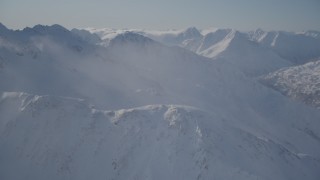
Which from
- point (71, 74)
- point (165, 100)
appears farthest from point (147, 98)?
point (71, 74)

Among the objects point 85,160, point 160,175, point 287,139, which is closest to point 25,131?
point 85,160

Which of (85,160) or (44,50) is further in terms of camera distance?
(44,50)

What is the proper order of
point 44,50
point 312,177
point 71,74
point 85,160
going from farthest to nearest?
1. point 44,50
2. point 71,74
3. point 312,177
4. point 85,160

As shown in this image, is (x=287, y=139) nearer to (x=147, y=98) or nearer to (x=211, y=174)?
(x=147, y=98)

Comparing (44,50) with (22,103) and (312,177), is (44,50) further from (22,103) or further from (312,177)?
(312,177)

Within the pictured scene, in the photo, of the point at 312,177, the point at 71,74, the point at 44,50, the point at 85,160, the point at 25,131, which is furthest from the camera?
the point at 44,50

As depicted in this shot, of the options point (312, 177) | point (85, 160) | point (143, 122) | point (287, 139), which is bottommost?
point (287, 139)

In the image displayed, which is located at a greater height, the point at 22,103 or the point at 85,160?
the point at 22,103
